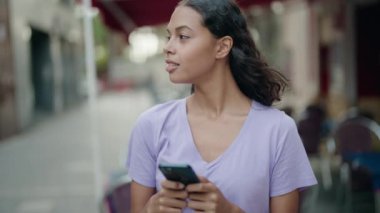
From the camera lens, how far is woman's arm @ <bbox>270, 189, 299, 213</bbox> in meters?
1.56

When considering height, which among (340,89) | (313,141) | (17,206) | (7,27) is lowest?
(17,206)

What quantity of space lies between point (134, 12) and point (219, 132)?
5.09m

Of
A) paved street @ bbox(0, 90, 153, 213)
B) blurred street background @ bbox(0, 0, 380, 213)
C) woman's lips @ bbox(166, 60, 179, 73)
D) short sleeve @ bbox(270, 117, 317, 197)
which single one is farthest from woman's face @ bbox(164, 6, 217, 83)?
paved street @ bbox(0, 90, 153, 213)

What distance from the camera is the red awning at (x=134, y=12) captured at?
5.50m

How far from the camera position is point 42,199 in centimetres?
594

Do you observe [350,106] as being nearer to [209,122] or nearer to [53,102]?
[53,102]

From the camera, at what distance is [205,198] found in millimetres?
1425

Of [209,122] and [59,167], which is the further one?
[59,167]

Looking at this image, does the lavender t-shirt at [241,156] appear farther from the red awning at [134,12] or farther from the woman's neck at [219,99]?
the red awning at [134,12]

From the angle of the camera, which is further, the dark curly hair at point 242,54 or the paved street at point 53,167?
the paved street at point 53,167

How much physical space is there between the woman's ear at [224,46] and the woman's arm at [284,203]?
406mm

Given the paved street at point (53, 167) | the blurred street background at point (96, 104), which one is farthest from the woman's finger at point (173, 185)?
the paved street at point (53, 167)

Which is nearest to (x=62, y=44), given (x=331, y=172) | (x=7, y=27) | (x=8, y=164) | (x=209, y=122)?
(x=7, y=27)

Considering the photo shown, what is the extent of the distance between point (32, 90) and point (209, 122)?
780 centimetres
